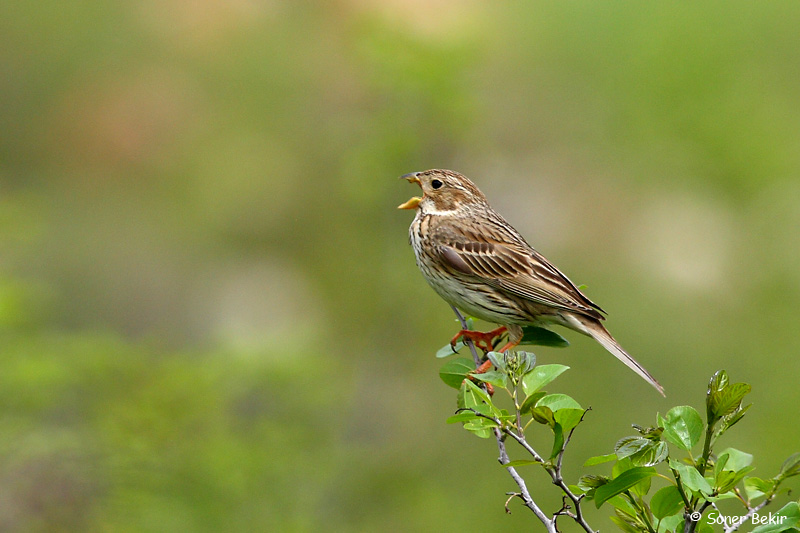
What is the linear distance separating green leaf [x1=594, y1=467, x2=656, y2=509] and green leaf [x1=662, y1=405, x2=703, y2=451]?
14 cm

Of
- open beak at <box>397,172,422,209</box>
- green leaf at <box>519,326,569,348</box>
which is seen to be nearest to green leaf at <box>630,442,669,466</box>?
green leaf at <box>519,326,569,348</box>

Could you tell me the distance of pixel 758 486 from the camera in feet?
7.75

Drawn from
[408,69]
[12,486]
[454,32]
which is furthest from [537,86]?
[12,486]

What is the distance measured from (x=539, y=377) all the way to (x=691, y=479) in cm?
50

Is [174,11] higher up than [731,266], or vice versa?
[174,11]

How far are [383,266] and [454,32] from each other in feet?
7.51

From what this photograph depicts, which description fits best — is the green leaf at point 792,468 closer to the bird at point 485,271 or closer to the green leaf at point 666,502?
the green leaf at point 666,502

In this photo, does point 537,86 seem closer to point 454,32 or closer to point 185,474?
point 454,32

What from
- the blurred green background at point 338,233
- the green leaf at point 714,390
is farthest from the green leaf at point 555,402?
the blurred green background at point 338,233

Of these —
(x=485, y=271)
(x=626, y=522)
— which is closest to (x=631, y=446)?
(x=626, y=522)

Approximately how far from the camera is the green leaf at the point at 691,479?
2.17 metres

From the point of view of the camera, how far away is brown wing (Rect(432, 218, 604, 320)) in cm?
482

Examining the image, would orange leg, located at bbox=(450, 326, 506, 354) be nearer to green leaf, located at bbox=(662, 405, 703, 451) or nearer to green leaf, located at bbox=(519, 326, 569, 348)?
green leaf, located at bbox=(519, 326, 569, 348)

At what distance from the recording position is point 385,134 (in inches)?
255
